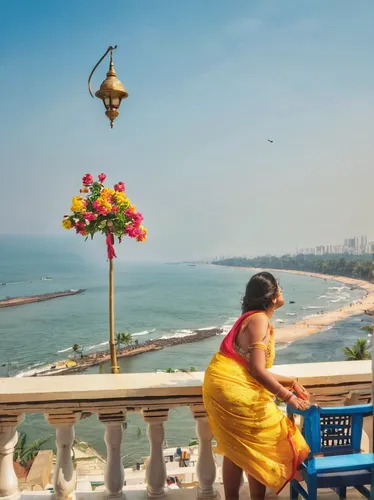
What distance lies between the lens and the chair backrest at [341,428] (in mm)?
2078

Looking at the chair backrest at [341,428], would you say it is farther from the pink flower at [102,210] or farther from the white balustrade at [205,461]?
the pink flower at [102,210]

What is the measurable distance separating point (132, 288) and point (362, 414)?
5162 inches

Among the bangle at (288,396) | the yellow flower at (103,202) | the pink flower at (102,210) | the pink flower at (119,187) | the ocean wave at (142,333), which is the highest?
the pink flower at (119,187)

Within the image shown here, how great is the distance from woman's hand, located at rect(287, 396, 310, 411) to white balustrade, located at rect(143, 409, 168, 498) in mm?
563

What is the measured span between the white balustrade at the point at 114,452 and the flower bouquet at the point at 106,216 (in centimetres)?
322

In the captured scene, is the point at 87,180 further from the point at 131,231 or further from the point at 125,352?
the point at 125,352

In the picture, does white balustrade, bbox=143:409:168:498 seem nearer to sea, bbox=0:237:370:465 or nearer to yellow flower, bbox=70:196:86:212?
yellow flower, bbox=70:196:86:212

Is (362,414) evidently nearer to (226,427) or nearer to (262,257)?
(226,427)

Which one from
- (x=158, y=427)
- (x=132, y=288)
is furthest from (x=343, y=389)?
(x=132, y=288)

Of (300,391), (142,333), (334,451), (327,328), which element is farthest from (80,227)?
(142,333)

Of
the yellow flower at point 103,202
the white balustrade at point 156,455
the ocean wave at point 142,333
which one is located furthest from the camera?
the ocean wave at point 142,333

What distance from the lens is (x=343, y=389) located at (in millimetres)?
2318

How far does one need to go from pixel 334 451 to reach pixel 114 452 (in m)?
0.96

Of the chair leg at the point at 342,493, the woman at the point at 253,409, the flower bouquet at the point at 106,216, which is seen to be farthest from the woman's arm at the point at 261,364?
the flower bouquet at the point at 106,216
